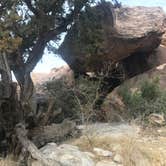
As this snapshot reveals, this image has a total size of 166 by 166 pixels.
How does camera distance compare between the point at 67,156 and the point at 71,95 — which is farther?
the point at 71,95

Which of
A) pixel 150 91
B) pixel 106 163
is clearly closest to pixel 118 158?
pixel 106 163

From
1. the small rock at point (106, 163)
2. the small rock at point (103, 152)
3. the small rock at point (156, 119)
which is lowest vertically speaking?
the small rock at point (106, 163)

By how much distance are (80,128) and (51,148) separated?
3.76 feet

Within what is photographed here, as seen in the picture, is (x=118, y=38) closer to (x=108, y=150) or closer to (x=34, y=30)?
(x=34, y=30)

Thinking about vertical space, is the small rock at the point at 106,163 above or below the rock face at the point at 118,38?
below

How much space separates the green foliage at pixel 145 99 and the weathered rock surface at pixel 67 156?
2.34 m

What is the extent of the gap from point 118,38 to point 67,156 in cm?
539

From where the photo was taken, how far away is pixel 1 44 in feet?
27.7

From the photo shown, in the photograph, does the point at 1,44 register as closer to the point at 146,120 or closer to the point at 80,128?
the point at 80,128

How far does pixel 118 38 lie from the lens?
540 inches

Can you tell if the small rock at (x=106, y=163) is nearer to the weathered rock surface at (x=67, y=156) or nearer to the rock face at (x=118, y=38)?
the weathered rock surface at (x=67, y=156)

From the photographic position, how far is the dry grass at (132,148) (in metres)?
9.14

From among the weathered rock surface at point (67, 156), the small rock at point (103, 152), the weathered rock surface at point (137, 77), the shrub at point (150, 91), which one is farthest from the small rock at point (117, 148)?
the shrub at point (150, 91)

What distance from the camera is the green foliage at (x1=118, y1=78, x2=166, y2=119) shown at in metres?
11.7
